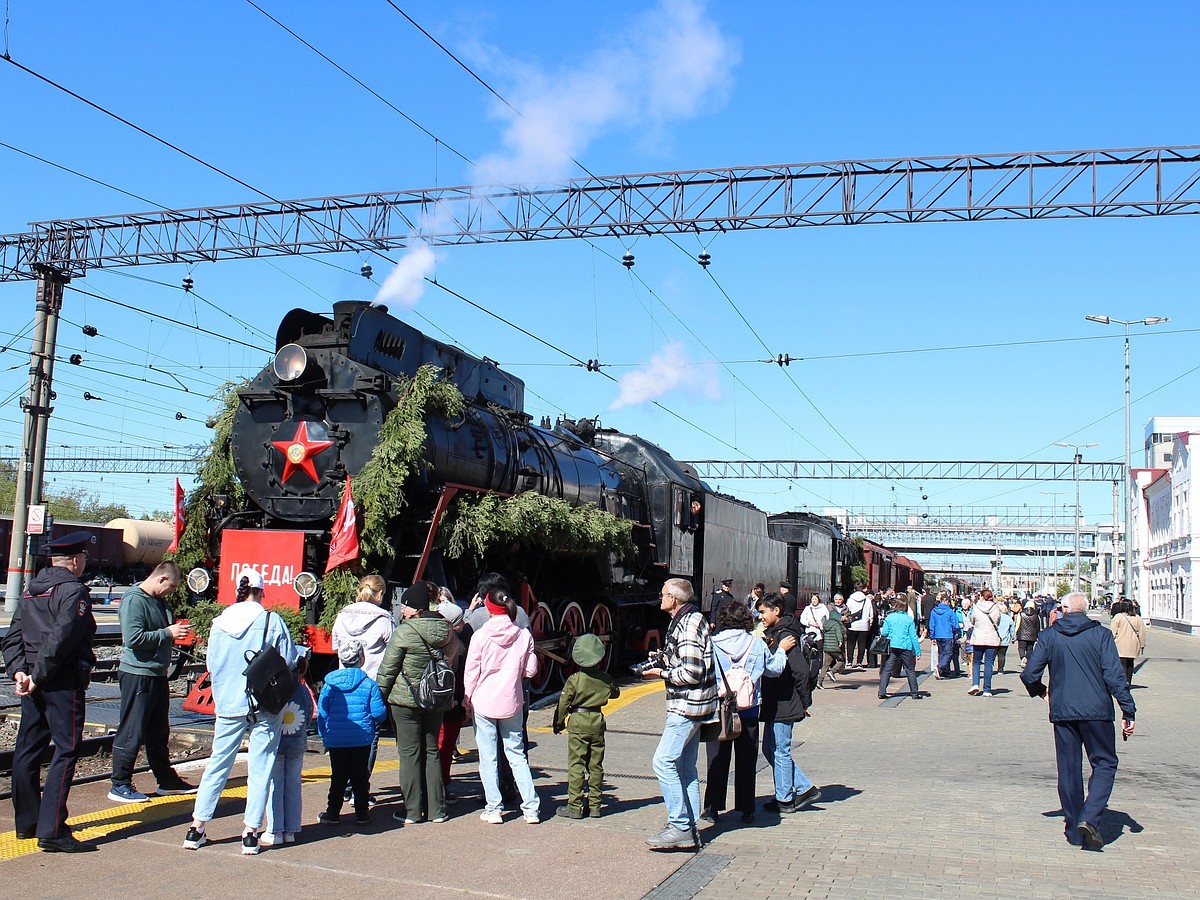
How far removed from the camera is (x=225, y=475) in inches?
450

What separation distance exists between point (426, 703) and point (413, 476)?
3705mm

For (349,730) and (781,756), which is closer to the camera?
(349,730)

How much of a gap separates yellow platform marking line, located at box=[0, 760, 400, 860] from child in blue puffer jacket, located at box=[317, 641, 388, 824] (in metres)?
0.87

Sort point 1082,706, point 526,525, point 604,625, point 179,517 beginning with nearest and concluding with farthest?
1. point 1082,706
2. point 179,517
3. point 526,525
4. point 604,625

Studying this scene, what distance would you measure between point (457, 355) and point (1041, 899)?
890 cm

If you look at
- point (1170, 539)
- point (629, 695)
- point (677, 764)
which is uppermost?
point (1170, 539)

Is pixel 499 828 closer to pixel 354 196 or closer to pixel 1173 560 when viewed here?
pixel 354 196

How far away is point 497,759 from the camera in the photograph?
24.5 ft

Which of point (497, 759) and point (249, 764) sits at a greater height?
point (249, 764)

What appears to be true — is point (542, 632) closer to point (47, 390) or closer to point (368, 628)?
point (368, 628)

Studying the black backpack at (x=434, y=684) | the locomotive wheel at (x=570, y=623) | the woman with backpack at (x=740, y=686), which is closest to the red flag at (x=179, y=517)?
the black backpack at (x=434, y=684)

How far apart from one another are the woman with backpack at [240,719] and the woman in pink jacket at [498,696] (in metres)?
1.36

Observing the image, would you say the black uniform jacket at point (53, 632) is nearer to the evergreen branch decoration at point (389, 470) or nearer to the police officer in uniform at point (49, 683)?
the police officer in uniform at point (49, 683)

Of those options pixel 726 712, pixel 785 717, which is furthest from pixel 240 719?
pixel 785 717
